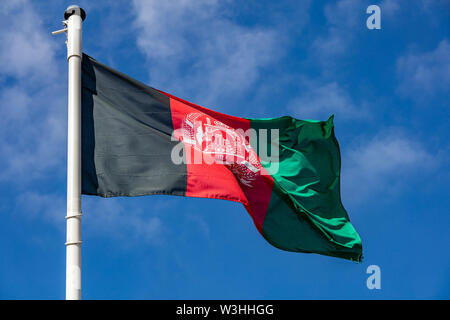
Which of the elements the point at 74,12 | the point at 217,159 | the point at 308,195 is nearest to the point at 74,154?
the point at 74,12

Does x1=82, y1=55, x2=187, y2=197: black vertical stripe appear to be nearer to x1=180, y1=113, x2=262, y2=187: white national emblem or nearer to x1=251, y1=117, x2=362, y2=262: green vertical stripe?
x1=180, y1=113, x2=262, y2=187: white national emblem

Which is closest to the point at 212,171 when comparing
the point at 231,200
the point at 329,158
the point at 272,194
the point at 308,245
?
the point at 231,200

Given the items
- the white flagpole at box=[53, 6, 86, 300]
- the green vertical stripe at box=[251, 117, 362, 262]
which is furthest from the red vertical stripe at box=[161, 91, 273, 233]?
the white flagpole at box=[53, 6, 86, 300]

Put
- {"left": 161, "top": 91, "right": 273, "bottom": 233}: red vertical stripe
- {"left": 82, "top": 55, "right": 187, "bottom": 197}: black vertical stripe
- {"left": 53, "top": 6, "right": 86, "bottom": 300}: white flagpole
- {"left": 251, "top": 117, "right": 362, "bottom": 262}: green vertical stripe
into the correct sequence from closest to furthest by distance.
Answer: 1. {"left": 53, "top": 6, "right": 86, "bottom": 300}: white flagpole
2. {"left": 82, "top": 55, "right": 187, "bottom": 197}: black vertical stripe
3. {"left": 161, "top": 91, "right": 273, "bottom": 233}: red vertical stripe
4. {"left": 251, "top": 117, "right": 362, "bottom": 262}: green vertical stripe

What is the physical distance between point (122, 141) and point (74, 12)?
2.63 metres

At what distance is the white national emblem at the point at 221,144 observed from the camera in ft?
44.6

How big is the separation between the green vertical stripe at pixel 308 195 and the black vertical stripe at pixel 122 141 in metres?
2.56

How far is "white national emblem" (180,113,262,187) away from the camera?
535 inches

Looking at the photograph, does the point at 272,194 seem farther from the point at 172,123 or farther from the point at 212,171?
the point at 172,123

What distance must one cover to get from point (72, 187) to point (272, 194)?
4.76 meters

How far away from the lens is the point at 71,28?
12219 millimetres

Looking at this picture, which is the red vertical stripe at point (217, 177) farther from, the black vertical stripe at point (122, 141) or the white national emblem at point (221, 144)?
the black vertical stripe at point (122, 141)

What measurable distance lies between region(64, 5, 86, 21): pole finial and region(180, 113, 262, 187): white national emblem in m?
3.03

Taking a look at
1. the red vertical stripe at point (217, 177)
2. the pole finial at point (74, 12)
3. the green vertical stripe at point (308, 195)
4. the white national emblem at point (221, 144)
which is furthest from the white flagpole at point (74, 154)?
the green vertical stripe at point (308, 195)
